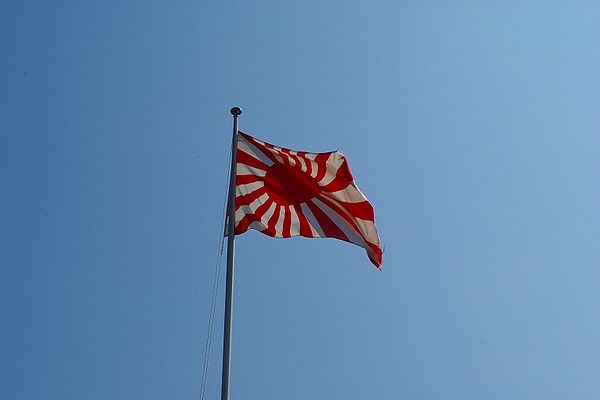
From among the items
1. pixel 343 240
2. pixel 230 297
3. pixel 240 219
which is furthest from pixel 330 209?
pixel 230 297

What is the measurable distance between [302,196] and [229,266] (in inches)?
137

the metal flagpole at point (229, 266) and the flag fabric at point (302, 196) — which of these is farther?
the flag fabric at point (302, 196)

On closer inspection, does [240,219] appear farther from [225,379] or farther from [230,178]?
Answer: [225,379]

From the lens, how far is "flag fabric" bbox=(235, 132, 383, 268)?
23.4 metres

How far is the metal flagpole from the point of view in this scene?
20.1 metres

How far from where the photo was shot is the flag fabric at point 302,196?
2336 cm

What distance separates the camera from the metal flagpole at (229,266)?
20062mm

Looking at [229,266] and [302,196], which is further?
[302,196]

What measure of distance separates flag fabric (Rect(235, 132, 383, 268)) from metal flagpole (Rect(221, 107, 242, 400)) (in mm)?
531

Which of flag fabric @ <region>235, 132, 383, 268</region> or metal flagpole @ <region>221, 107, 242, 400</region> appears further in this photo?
flag fabric @ <region>235, 132, 383, 268</region>

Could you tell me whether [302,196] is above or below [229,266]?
above

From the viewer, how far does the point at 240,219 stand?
2294 centimetres

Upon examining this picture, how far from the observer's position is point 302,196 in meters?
24.1

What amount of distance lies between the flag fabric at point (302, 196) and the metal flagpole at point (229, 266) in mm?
531
